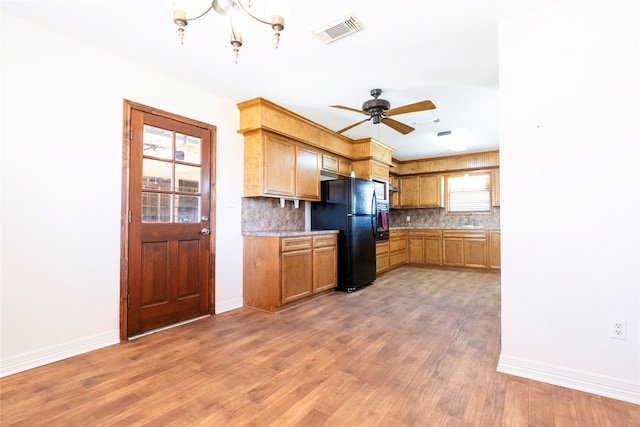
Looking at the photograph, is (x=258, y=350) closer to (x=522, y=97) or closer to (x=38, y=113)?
(x=38, y=113)

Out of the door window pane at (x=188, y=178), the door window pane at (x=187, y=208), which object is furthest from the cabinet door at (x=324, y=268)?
the door window pane at (x=188, y=178)

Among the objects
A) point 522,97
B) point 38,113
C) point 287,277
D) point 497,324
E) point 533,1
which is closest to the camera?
point 533,1

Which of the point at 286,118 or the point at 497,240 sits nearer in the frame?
the point at 286,118

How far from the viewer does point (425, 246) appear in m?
6.71

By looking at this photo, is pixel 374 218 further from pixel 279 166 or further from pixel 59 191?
pixel 59 191

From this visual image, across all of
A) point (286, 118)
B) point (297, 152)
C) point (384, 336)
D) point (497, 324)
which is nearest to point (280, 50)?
point (286, 118)

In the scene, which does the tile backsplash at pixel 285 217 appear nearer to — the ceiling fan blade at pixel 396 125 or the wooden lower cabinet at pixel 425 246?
the wooden lower cabinet at pixel 425 246

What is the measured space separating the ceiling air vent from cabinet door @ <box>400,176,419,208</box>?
5.17 metres

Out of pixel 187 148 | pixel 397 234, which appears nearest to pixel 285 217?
pixel 187 148

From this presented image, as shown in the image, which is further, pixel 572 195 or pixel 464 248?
pixel 464 248

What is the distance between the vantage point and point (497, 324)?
306cm

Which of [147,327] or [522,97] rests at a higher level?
[522,97]

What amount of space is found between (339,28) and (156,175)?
6.95ft

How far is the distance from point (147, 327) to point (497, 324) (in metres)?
3.39
